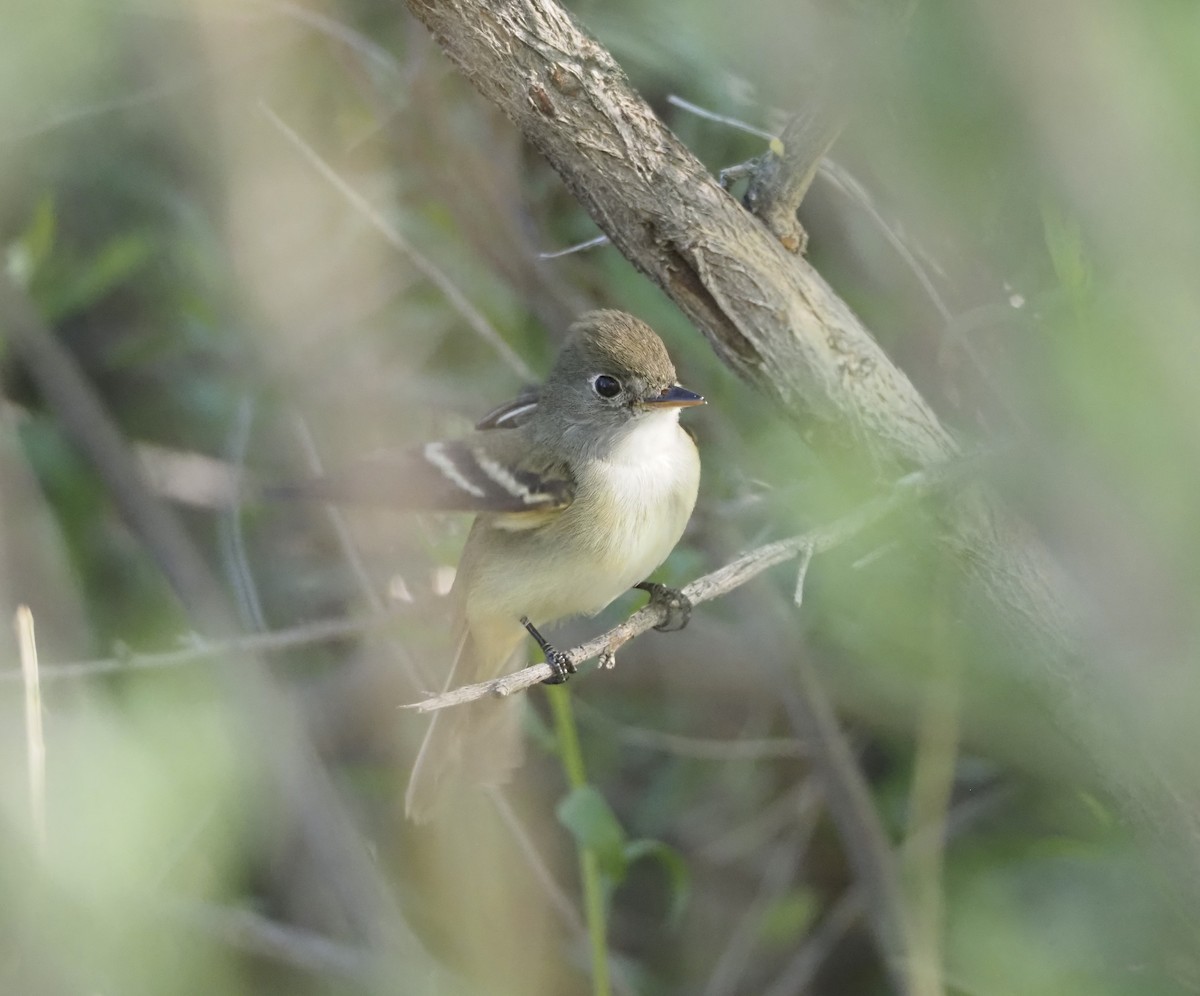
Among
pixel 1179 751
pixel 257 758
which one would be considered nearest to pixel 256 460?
pixel 257 758

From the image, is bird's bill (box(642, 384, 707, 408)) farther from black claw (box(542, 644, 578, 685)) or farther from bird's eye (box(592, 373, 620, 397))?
black claw (box(542, 644, 578, 685))

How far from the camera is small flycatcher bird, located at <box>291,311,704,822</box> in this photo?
7.35ft

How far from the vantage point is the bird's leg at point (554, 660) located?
2107 millimetres

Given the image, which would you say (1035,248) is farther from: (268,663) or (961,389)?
(268,663)

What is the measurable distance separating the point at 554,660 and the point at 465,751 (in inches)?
18.4

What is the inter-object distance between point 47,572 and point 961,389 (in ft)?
7.64

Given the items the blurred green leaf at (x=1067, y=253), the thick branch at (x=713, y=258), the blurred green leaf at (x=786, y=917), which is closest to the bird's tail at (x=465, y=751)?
the blurred green leaf at (x=786, y=917)

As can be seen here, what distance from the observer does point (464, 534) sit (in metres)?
2.98

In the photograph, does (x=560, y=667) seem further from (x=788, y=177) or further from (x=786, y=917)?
(x=786, y=917)

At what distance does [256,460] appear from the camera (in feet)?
12.8

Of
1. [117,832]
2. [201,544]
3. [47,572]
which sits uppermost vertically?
[117,832]

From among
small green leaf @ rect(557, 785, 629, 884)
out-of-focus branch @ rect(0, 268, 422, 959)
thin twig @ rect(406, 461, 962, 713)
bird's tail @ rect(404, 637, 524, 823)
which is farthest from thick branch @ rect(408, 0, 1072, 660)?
out-of-focus branch @ rect(0, 268, 422, 959)

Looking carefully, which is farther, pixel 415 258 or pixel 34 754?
pixel 415 258

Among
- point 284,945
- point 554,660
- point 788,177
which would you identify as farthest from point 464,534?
point 788,177
